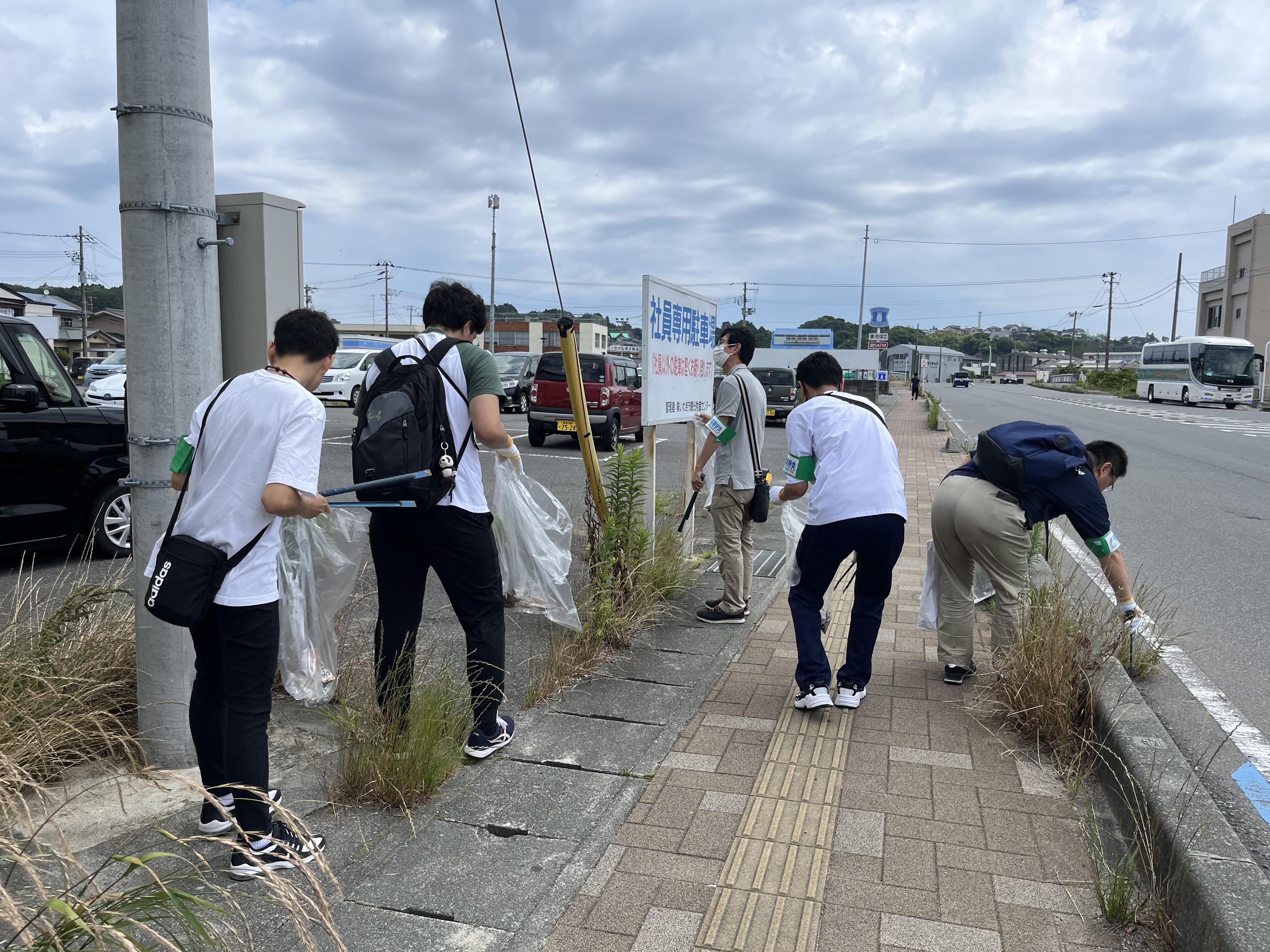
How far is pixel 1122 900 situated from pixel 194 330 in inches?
138

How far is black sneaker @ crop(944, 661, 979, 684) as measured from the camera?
4594 mm

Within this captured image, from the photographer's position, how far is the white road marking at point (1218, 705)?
395 centimetres

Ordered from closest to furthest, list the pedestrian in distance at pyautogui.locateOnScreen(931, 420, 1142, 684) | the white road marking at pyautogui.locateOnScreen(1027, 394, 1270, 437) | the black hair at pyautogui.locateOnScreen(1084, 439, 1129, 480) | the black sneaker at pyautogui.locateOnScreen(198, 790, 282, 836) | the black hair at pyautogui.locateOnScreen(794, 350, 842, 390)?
the black sneaker at pyautogui.locateOnScreen(198, 790, 282, 836), the pedestrian in distance at pyautogui.locateOnScreen(931, 420, 1142, 684), the black hair at pyautogui.locateOnScreen(1084, 439, 1129, 480), the black hair at pyautogui.locateOnScreen(794, 350, 842, 390), the white road marking at pyautogui.locateOnScreen(1027, 394, 1270, 437)

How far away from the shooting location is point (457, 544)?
137 inches

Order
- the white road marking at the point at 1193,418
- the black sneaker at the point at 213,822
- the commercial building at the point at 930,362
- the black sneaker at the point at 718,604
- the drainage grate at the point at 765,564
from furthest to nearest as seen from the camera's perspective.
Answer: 1. the commercial building at the point at 930,362
2. the white road marking at the point at 1193,418
3. the drainage grate at the point at 765,564
4. the black sneaker at the point at 718,604
5. the black sneaker at the point at 213,822

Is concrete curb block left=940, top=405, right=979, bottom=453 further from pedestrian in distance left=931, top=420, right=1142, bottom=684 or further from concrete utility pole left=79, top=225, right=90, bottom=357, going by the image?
concrete utility pole left=79, top=225, right=90, bottom=357

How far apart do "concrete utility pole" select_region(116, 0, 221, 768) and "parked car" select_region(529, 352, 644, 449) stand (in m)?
13.8

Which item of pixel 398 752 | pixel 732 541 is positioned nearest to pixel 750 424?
pixel 732 541

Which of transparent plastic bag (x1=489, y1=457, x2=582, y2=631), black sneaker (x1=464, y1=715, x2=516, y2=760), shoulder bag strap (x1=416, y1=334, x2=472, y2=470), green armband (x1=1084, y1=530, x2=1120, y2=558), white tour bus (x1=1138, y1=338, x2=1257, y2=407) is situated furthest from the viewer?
white tour bus (x1=1138, y1=338, x2=1257, y2=407)

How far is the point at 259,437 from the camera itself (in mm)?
2686

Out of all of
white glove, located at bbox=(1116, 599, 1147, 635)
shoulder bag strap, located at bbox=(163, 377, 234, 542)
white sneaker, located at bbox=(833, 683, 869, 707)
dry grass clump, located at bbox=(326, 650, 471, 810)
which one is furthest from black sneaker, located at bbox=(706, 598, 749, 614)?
shoulder bag strap, located at bbox=(163, 377, 234, 542)

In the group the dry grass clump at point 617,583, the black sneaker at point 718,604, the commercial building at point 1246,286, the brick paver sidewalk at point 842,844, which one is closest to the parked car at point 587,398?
the dry grass clump at point 617,583

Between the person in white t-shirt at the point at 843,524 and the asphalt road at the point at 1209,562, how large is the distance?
140 cm

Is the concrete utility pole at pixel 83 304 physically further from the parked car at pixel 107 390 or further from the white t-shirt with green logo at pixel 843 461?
the white t-shirt with green logo at pixel 843 461
